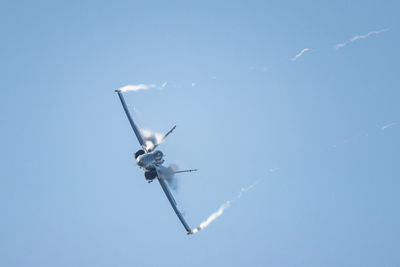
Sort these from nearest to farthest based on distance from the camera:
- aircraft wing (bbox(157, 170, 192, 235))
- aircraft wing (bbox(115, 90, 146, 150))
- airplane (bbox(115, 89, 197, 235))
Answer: airplane (bbox(115, 89, 197, 235))
aircraft wing (bbox(157, 170, 192, 235))
aircraft wing (bbox(115, 90, 146, 150))

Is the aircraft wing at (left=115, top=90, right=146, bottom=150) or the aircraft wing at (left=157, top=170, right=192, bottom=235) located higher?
the aircraft wing at (left=115, top=90, right=146, bottom=150)

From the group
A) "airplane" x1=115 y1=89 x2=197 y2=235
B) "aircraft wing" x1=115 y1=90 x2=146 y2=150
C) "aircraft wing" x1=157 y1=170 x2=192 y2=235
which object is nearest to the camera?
"airplane" x1=115 y1=89 x2=197 y2=235

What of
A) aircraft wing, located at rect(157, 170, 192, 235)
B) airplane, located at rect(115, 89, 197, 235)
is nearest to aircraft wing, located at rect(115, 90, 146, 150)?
airplane, located at rect(115, 89, 197, 235)

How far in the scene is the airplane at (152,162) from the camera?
344ft

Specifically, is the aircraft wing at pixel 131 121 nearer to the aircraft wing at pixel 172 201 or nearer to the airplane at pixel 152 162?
the airplane at pixel 152 162

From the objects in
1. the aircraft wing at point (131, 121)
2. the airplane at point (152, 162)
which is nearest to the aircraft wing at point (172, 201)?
the airplane at point (152, 162)

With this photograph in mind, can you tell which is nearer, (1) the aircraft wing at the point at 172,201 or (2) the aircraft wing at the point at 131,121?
(1) the aircraft wing at the point at 172,201

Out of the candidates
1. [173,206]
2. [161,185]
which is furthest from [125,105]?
[173,206]

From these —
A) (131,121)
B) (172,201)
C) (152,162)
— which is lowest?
(172,201)

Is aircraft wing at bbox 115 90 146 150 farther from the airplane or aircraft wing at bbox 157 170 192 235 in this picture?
aircraft wing at bbox 157 170 192 235

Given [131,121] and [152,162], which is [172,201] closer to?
[152,162]

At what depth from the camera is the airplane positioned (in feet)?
344

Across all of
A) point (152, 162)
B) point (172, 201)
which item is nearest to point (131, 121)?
point (152, 162)

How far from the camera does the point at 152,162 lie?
346 ft
